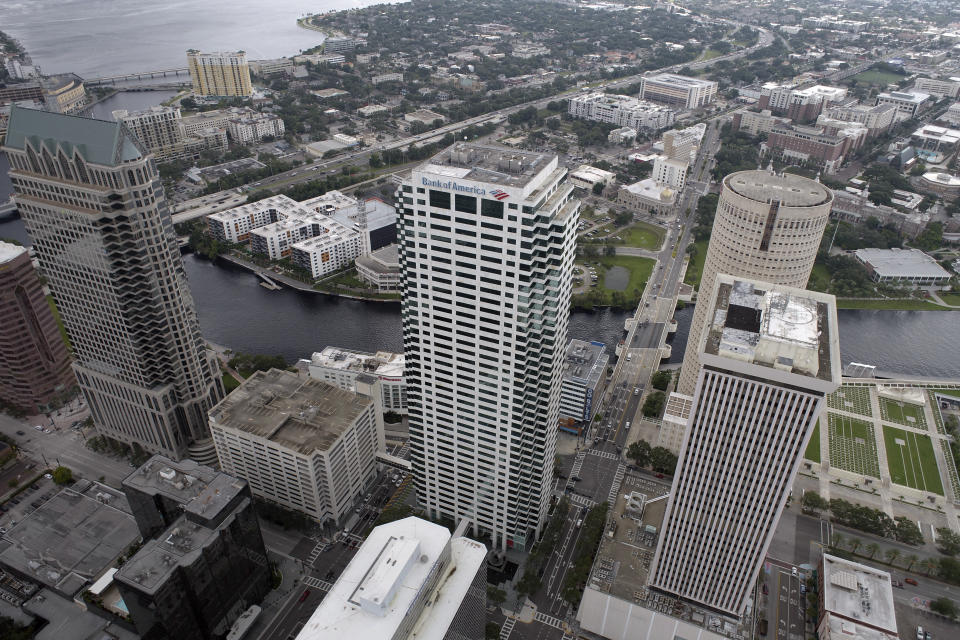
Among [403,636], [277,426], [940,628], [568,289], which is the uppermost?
[568,289]

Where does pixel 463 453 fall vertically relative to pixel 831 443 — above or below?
above

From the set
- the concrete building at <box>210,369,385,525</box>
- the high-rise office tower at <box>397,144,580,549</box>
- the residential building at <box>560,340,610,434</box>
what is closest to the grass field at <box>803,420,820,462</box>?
A: the residential building at <box>560,340,610,434</box>

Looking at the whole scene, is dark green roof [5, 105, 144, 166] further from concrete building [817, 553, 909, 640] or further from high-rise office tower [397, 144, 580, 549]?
concrete building [817, 553, 909, 640]

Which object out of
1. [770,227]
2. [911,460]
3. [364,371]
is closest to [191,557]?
[364,371]

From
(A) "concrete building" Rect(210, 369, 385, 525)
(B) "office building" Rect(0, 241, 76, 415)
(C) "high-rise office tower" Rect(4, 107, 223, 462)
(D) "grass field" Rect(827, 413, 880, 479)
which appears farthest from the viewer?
(D) "grass field" Rect(827, 413, 880, 479)

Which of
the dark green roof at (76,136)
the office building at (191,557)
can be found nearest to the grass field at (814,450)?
the office building at (191,557)

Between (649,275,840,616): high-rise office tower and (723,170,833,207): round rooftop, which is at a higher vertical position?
(723,170,833,207): round rooftop

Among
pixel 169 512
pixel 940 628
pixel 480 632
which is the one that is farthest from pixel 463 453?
pixel 940 628

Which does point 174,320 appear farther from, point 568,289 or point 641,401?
point 641,401
